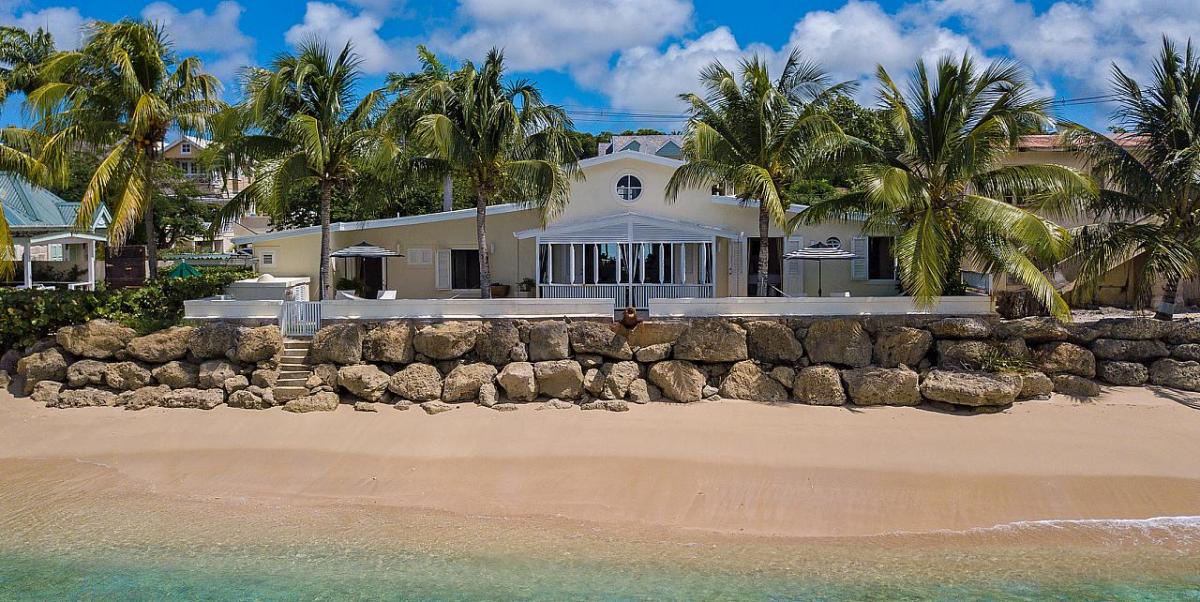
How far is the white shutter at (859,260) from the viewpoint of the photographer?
19906 mm

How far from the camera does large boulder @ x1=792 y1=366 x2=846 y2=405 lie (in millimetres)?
14758

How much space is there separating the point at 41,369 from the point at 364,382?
6.79 meters

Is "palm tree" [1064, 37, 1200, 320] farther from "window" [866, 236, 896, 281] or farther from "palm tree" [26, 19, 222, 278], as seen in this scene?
"palm tree" [26, 19, 222, 278]

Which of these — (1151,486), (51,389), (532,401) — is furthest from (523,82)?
(1151,486)

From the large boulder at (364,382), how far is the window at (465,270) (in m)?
6.40

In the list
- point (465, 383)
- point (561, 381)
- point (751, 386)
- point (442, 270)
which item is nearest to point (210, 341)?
point (465, 383)

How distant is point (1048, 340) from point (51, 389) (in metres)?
19.7

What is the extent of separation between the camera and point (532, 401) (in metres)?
15.0

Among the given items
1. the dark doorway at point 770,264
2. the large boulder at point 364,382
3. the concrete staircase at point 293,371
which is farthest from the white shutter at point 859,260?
the concrete staircase at point 293,371

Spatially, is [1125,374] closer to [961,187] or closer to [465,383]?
[961,187]

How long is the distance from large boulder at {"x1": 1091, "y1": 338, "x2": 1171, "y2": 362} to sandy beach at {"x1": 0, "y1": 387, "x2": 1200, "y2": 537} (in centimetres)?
88

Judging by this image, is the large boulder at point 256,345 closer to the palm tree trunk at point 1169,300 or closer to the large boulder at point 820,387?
the large boulder at point 820,387

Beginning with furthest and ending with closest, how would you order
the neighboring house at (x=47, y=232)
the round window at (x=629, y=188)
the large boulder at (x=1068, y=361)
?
1. the neighboring house at (x=47, y=232)
2. the round window at (x=629, y=188)
3. the large boulder at (x=1068, y=361)

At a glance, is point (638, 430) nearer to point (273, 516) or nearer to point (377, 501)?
point (377, 501)
